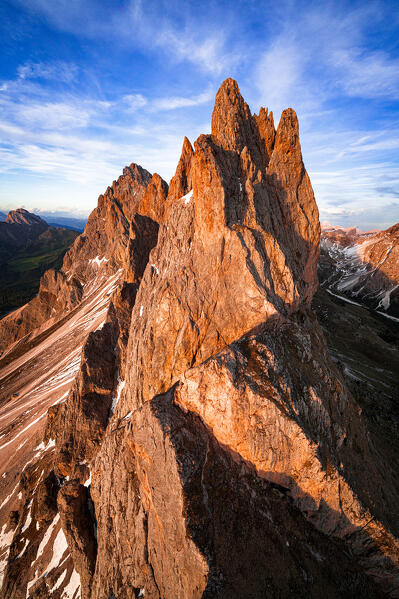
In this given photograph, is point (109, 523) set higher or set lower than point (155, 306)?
lower

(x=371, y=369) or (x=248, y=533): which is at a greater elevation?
(x=248, y=533)

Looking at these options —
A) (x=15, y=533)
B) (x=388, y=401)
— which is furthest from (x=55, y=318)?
(x=388, y=401)

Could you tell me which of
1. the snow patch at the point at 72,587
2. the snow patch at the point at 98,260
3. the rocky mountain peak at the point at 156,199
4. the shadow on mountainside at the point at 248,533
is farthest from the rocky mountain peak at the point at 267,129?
the snow patch at the point at 98,260

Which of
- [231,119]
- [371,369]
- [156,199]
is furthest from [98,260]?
[371,369]

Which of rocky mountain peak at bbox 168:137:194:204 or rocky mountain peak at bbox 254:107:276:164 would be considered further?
rocky mountain peak at bbox 168:137:194:204

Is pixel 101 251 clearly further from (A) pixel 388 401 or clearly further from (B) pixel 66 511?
(A) pixel 388 401

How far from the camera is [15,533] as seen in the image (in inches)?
1357

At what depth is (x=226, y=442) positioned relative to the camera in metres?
18.0

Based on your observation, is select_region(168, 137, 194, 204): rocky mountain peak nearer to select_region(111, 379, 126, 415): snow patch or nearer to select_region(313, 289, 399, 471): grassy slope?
select_region(111, 379, 126, 415): snow patch

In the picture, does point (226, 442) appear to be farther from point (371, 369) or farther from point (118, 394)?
point (371, 369)

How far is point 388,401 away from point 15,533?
7292 cm

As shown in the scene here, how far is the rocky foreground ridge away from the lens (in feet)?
54.2

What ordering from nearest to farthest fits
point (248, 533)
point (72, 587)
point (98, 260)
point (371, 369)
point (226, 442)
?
point (248, 533), point (226, 442), point (72, 587), point (371, 369), point (98, 260)

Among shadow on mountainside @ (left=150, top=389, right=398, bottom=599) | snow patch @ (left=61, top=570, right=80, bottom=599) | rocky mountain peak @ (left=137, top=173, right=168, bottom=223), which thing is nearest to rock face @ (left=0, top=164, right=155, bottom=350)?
rocky mountain peak @ (left=137, top=173, right=168, bottom=223)
